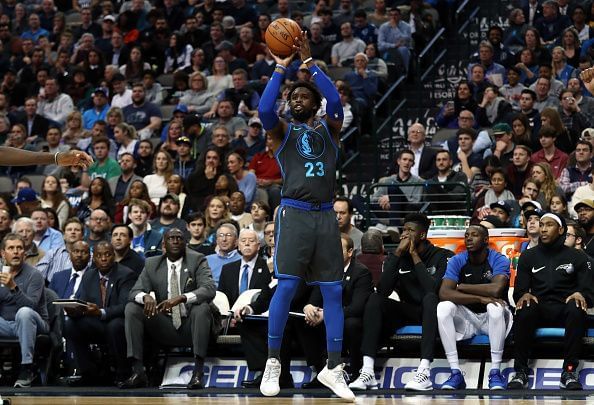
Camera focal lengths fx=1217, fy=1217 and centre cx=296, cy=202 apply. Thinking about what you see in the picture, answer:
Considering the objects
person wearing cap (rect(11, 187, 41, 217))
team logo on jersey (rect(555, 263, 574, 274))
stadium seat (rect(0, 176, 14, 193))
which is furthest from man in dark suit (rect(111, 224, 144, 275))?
stadium seat (rect(0, 176, 14, 193))

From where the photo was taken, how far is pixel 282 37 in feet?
30.0

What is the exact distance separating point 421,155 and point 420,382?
4.85 m

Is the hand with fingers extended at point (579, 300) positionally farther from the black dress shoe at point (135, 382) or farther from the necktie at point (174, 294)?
the black dress shoe at point (135, 382)

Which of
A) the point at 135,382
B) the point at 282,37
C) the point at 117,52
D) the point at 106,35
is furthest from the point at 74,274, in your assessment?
the point at 106,35

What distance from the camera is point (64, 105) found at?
2003cm

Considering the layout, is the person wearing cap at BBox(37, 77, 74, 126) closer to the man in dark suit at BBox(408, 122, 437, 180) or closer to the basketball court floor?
the man in dark suit at BBox(408, 122, 437, 180)

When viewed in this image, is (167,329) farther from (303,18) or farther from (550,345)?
(303,18)

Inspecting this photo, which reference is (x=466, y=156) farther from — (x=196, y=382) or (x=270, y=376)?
(x=270, y=376)

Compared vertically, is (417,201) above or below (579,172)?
below

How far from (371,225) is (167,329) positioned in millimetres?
3525

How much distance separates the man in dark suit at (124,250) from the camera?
12.6 meters

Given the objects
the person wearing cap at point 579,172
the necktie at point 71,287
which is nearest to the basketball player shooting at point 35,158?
the necktie at point 71,287

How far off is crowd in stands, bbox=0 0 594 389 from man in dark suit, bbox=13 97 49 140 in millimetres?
41

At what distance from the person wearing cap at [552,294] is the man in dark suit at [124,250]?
157 inches
